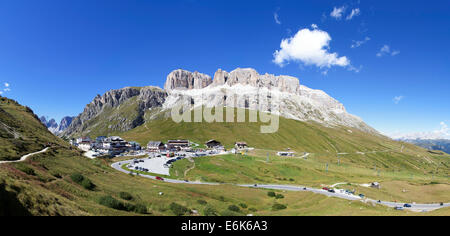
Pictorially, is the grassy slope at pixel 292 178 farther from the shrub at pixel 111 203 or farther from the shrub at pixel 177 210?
the shrub at pixel 111 203

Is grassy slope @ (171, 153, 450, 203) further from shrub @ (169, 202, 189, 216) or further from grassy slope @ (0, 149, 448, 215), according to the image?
shrub @ (169, 202, 189, 216)

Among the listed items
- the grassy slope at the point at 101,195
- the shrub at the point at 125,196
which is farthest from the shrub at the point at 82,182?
the shrub at the point at 125,196

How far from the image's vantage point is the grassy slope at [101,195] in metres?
21.5

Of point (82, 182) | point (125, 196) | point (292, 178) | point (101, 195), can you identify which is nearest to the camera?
point (101, 195)

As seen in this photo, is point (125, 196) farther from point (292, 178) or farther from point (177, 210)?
point (292, 178)

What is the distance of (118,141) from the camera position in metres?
192

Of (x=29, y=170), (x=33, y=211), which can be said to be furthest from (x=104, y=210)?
(x=29, y=170)

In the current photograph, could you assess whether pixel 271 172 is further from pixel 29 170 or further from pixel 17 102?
pixel 17 102

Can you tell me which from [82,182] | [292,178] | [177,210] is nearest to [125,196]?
[82,182]

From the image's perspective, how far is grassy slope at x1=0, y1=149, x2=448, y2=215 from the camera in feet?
70.5

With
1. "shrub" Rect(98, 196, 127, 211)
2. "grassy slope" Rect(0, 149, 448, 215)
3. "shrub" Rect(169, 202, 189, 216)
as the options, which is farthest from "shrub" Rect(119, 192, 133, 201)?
"shrub" Rect(169, 202, 189, 216)

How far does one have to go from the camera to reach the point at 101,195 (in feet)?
117
